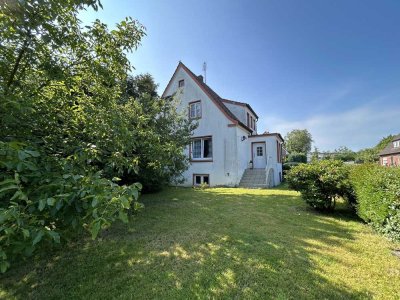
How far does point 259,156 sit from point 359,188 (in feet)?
33.8

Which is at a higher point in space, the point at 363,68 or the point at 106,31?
the point at 363,68

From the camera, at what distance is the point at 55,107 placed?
3596mm

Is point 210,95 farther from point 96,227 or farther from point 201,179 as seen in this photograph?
point 96,227

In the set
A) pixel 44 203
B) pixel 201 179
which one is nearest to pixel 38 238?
pixel 44 203

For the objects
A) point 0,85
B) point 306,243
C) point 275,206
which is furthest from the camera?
point 275,206

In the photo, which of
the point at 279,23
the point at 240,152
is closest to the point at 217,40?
the point at 279,23

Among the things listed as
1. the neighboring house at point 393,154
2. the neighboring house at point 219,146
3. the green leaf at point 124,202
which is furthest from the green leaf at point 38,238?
the neighboring house at point 393,154

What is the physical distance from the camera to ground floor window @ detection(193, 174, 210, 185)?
14.7 metres

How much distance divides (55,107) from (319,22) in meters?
11.5

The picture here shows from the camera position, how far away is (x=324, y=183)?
655 centimetres

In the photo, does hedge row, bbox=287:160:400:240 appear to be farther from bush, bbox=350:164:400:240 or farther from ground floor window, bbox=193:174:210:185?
ground floor window, bbox=193:174:210:185

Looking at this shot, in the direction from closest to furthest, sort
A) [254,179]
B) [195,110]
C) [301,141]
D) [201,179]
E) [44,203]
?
1. [44,203]
2. [254,179]
3. [201,179]
4. [195,110]
5. [301,141]

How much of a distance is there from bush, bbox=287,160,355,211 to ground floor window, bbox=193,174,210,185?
26.3 ft

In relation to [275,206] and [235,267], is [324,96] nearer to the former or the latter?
[275,206]
